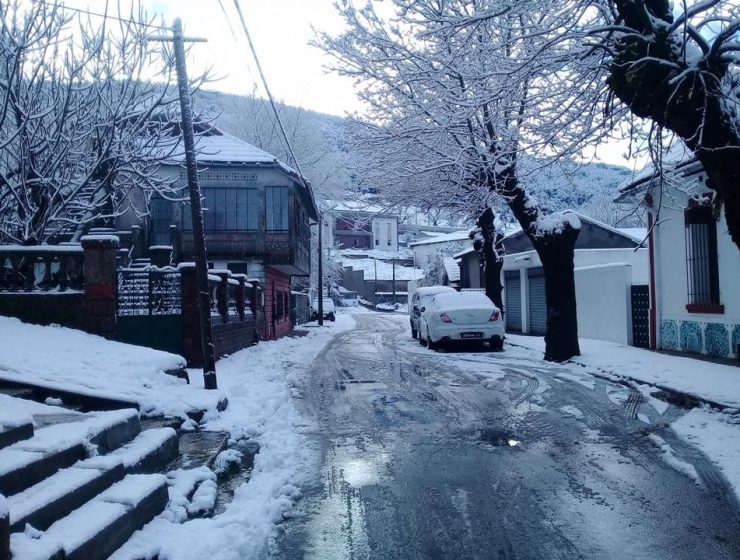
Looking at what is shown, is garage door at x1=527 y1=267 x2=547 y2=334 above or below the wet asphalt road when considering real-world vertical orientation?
above

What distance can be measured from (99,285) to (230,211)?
1569cm

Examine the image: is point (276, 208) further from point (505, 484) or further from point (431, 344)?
point (505, 484)

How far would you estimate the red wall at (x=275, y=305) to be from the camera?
24969 millimetres

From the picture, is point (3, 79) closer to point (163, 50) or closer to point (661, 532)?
point (163, 50)

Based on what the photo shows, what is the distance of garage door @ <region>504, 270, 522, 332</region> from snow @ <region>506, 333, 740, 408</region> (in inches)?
360

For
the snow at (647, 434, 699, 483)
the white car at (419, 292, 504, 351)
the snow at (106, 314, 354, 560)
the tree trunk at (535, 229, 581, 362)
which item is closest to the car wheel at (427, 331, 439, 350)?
the white car at (419, 292, 504, 351)

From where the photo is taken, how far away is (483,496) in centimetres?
518

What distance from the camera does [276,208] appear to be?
2600 centimetres

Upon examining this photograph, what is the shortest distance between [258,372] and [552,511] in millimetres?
8807

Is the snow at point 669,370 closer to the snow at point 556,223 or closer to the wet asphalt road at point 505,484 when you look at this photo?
the wet asphalt road at point 505,484

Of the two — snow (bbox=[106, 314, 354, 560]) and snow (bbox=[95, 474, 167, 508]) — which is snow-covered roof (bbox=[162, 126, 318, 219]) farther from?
snow (bbox=[95, 474, 167, 508])

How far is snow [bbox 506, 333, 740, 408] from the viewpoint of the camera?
30.6ft

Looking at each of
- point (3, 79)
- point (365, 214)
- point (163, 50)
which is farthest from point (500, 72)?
point (365, 214)

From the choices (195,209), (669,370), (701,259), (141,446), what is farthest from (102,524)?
(701,259)
